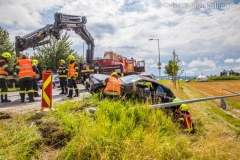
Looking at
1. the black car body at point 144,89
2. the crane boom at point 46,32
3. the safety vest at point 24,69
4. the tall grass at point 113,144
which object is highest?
the crane boom at point 46,32

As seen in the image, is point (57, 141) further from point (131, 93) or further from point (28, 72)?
point (28, 72)

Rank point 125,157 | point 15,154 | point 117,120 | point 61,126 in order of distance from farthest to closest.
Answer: point 117,120
point 61,126
point 125,157
point 15,154

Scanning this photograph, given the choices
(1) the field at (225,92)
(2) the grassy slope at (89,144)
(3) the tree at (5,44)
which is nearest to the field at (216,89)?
(1) the field at (225,92)

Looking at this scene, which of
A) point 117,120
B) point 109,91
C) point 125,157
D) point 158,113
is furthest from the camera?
point 109,91

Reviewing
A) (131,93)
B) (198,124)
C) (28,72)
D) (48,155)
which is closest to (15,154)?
(48,155)

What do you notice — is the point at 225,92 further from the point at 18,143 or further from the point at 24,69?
the point at 18,143

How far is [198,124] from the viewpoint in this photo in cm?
775

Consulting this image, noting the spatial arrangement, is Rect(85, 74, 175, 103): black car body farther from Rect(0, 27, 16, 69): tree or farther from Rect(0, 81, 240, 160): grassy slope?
Rect(0, 27, 16, 69): tree

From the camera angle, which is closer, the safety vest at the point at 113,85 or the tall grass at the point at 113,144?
the tall grass at the point at 113,144

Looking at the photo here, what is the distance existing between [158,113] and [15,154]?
11.4 ft

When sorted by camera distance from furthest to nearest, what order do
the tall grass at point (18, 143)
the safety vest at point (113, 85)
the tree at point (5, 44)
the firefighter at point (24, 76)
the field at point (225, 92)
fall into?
the tree at point (5, 44), the field at point (225, 92), the firefighter at point (24, 76), the safety vest at point (113, 85), the tall grass at point (18, 143)

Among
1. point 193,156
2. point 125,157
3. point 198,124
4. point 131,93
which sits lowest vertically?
point 198,124

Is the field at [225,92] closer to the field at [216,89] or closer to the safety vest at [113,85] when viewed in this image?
the field at [216,89]

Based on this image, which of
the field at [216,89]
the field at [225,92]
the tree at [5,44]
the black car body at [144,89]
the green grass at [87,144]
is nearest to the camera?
the green grass at [87,144]
